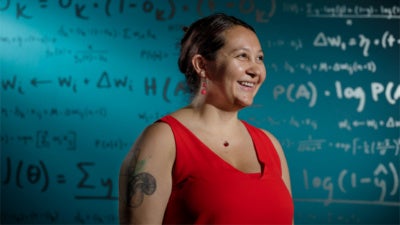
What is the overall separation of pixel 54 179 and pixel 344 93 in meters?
1.79

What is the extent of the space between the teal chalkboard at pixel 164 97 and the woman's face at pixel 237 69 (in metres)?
1.62

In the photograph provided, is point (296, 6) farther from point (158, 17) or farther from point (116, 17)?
point (116, 17)

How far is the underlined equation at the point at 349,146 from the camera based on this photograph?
2818 mm

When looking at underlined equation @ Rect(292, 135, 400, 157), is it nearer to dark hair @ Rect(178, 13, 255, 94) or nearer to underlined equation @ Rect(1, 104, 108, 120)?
underlined equation @ Rect(1, 104, 108, 120)

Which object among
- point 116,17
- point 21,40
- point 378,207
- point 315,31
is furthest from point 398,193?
point 21,40

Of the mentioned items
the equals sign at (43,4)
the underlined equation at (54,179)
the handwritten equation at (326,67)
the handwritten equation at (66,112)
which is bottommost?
the underlined equation at (54,179)

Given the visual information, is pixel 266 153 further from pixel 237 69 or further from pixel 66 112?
pixel 66 112

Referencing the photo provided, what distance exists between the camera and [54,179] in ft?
9.29

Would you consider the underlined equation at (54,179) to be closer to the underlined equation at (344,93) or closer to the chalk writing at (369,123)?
the underlined equation at (344,93)

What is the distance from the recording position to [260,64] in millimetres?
1223

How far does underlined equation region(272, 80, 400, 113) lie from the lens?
9.22ft

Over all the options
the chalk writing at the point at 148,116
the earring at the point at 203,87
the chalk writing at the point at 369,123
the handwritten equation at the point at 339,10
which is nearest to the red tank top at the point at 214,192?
the earring at the point at 203,87

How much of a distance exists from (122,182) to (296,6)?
2.07m

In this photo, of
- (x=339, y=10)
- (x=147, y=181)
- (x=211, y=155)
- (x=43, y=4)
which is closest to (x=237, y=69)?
(x=211, y=155)
